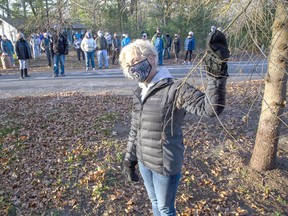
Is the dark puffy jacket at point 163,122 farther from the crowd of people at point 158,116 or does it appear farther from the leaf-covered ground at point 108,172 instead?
the leaf-covered ground at point 108,172

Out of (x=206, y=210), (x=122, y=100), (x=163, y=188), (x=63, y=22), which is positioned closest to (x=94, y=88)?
(x=122, y=100)

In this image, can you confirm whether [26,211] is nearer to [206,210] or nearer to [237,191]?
[206,210]

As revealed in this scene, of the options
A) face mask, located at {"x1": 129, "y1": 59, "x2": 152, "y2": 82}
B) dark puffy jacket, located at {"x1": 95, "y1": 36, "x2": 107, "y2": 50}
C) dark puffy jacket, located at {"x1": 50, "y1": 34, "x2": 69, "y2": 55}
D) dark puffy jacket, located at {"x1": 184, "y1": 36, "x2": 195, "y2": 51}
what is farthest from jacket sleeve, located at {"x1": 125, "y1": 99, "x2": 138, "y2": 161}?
dark puffy jacket, located at {"x1": 184, "y1": 36, "x2": 195, "y2": 51}

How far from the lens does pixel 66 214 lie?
11.4 feet

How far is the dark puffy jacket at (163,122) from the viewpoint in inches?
78.0

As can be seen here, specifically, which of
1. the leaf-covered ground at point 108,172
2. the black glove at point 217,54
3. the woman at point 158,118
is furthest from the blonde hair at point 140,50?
the leaf-covered ground at point 108,172

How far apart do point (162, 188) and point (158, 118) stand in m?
0.65

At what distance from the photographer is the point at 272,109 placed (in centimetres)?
341

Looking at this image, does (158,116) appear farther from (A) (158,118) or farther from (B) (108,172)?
(B) (108,172)

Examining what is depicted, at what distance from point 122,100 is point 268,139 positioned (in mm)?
4903

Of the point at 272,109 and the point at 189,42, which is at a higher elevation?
the point at 189,42

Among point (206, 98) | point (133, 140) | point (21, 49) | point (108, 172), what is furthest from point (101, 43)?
point (206, 98)

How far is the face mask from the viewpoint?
2229 mm

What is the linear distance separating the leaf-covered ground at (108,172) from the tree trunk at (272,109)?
7.9 inches
